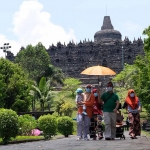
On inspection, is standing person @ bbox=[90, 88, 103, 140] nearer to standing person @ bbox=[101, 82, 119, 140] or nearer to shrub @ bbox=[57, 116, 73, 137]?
standing person @ bbox=[101, 82, 119, 140]

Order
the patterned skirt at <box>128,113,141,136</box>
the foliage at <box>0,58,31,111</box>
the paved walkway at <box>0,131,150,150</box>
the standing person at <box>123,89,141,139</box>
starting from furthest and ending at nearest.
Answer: the foliage at <box>0,58,31,111</box> < the patterned skirt at <box>128,113,141,136</box> < the standing person at <box>123,89,141,139</box> < the paved walkway at <box>0,131,150,150</box>

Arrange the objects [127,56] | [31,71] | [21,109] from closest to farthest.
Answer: [21,109]
[31,71]
[127,56]

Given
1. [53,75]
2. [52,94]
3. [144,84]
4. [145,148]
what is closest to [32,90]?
[52,94]

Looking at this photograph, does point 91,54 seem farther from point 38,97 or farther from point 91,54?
point 38,97

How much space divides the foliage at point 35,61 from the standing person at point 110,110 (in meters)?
40.8

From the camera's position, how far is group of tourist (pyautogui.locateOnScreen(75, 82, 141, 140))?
11.6 meters

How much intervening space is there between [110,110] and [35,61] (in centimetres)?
4489

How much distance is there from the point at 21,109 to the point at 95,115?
72.7 feet

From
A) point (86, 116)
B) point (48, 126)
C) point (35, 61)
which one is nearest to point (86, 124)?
point (86, 116)

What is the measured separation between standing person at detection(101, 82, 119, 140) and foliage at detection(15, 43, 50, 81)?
40843mm

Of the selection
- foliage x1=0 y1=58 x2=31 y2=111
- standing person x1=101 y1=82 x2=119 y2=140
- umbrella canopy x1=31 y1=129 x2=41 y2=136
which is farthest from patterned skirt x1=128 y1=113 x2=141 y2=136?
foliage x1=0 y1=58 x2=31 y2=111

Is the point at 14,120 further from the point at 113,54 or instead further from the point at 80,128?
the point at 113,54

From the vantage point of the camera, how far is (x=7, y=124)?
42.0ft

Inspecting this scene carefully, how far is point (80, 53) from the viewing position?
7944cm
